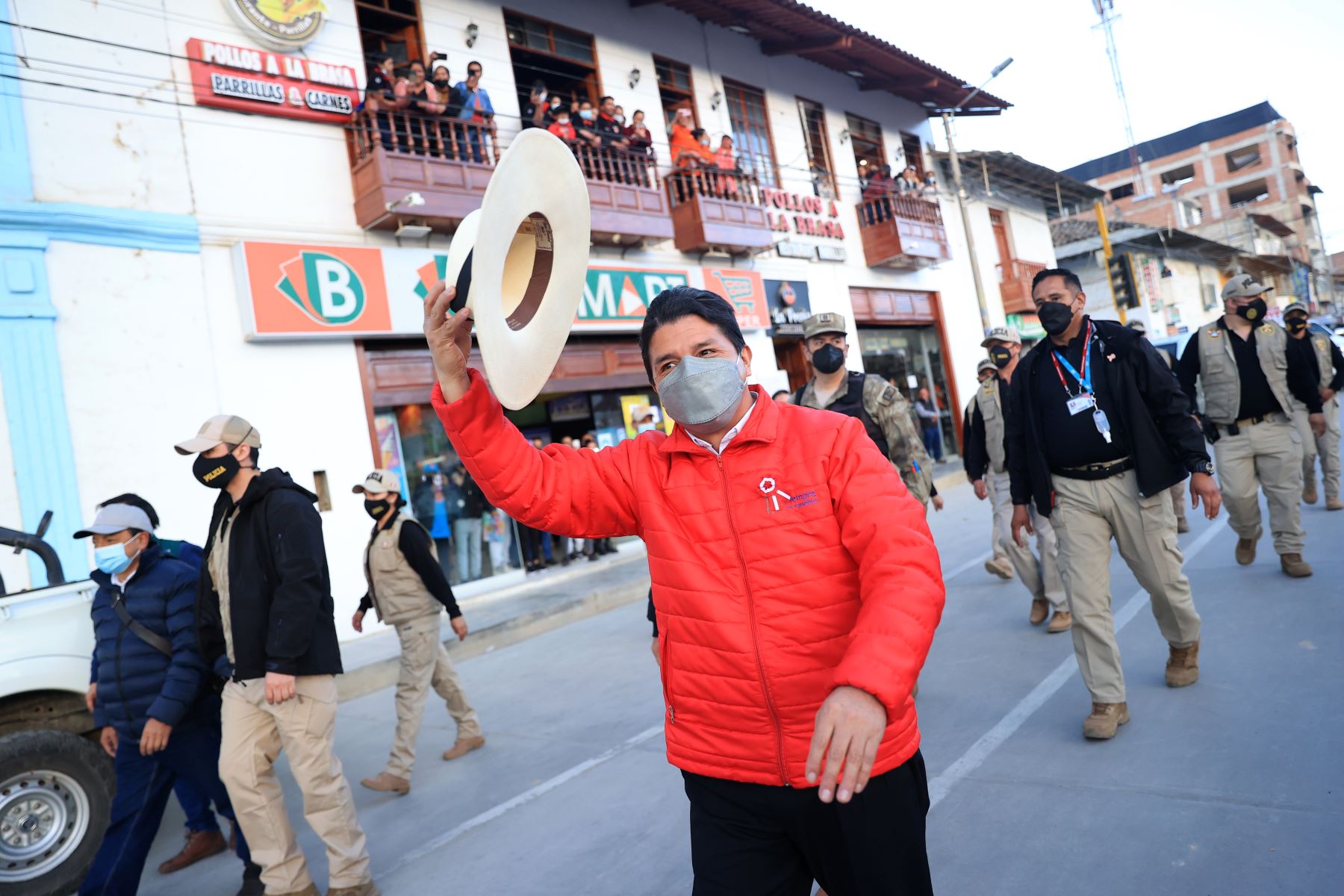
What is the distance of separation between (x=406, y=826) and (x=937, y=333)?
20.4 m

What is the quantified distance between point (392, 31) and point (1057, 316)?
11.6 meters

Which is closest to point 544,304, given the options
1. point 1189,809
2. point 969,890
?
point 969,890

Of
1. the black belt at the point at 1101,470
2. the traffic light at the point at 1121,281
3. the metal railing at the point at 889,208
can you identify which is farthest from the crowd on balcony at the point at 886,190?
the black belt at the point at 1101,470

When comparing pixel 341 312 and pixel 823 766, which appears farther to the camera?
pixel 341 312

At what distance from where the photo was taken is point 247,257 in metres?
9.73

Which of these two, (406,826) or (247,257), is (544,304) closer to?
(406,826)

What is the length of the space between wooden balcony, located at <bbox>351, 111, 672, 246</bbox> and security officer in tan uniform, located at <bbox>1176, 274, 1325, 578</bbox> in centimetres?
693

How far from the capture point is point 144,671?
157 inches

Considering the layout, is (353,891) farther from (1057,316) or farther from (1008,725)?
(1057,316)

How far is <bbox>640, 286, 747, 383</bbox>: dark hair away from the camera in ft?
6.50

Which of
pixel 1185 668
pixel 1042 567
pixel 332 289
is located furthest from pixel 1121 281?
pixel 1185 668

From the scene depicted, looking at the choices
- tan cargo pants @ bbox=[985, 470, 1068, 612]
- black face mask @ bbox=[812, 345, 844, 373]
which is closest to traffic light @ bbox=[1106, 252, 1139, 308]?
tan cargo pants @ bbox=[985, 470, 1068, 612]

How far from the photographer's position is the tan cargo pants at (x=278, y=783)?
348 centimetres

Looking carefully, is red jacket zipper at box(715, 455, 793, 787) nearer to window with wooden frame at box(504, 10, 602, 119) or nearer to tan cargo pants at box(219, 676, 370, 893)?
tan cargo pants at box(219, 676, 370, 893)
